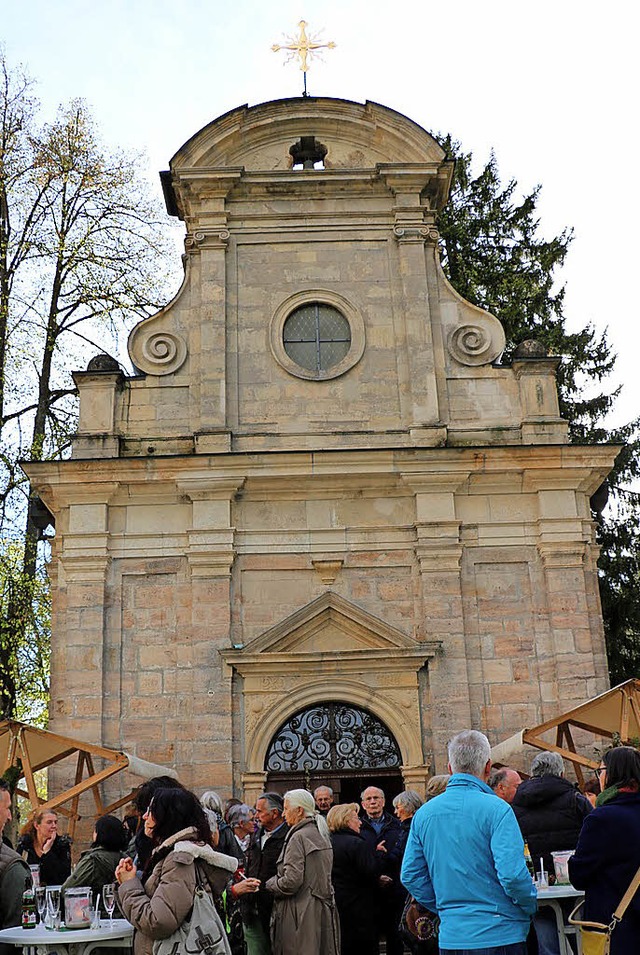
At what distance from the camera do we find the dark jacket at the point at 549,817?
6.37 metres

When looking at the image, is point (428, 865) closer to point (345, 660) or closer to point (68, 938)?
point (68, 938)

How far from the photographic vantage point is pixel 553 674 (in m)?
12.5

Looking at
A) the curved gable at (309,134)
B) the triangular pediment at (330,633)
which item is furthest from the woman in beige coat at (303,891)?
the curved gable at (309,134)

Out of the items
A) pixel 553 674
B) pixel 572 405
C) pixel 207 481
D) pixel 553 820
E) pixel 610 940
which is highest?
pixel 572 405

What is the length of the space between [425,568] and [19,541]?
7.38 meters

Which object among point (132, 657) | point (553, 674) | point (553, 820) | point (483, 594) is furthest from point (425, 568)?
point (553, 820)

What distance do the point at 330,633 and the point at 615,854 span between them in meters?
8.25

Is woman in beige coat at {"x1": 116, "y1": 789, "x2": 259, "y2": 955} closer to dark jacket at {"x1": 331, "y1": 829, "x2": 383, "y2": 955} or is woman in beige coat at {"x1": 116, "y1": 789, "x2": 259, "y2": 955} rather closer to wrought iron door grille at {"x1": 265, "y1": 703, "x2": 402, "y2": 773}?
dark jacket at {"x1": 331, "y1": 829, "x2": 383, "y2": 955}

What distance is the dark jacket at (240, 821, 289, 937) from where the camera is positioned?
635 centimetres

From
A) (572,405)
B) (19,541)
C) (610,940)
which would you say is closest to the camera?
(610,940)

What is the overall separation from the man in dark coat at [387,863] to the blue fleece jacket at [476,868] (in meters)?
2.72

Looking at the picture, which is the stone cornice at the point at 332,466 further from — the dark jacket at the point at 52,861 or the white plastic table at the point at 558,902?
the white plastic table at the point at 558,902

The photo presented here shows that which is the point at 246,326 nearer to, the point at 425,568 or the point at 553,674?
the point at 425,568

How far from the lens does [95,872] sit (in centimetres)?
609
